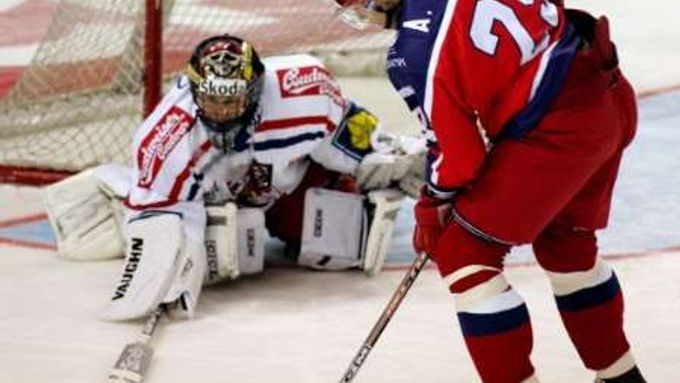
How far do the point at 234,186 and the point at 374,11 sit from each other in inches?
43.0

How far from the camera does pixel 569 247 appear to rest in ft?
8.80

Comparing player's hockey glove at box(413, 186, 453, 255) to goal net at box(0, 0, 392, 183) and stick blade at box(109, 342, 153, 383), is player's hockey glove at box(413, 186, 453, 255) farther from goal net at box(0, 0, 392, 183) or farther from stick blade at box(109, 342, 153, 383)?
goal net at box(0, 0, 392, 183)

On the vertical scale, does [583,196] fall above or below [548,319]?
above

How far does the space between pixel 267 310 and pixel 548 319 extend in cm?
57

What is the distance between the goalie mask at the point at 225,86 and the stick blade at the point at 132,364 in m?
0.52

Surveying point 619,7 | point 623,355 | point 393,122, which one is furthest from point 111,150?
point 619,7

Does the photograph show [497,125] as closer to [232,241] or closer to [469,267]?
[469,267]

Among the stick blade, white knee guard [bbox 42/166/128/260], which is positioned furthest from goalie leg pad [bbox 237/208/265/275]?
the stick blade

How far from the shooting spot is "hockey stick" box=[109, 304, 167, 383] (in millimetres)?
2961

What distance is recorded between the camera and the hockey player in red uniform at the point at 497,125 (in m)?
2.41

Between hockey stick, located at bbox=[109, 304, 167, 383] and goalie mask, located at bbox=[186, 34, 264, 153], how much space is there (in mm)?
458

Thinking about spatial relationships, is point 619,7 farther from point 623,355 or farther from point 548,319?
point 623,355

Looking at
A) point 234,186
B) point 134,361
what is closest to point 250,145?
point 234,186

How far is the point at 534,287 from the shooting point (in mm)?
3541
